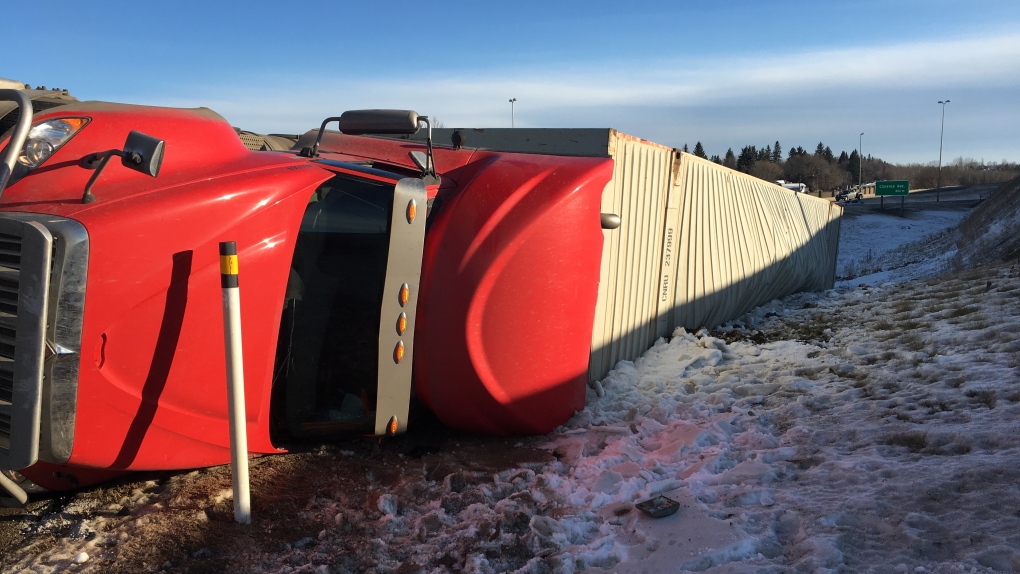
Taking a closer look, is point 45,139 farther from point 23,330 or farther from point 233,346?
point 233,346

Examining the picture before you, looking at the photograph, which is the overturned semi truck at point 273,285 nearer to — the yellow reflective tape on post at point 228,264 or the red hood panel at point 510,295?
the red hood panel at point 510,295

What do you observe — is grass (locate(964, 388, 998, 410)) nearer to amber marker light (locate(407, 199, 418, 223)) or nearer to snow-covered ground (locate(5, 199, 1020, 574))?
snow-covered ground (locate(5, 199, 1020, 574))

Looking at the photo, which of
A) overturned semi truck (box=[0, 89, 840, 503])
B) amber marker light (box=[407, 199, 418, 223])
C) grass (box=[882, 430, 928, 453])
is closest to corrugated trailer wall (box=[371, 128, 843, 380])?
overturned semi truck (box=[0, 89, 840, 503])

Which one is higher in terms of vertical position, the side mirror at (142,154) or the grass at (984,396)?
the side mirror at (142,154)

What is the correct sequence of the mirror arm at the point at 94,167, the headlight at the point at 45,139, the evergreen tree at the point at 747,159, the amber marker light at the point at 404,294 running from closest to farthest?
the mirror arm at the point at 94,167
the headlight at the point at 45,139
the amber marker light at the point at 404,294
the evergreen tree at the point at 747,159

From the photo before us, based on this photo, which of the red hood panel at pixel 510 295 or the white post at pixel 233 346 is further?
the red hood panel at pixel 510 295

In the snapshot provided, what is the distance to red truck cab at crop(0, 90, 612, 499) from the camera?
259 cm

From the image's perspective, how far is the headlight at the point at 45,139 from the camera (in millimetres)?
2822

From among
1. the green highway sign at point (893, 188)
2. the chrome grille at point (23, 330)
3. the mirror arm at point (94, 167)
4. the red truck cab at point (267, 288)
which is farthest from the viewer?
the green highway sign at point (893, 188)

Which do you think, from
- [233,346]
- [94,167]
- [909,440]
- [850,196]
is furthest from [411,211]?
[850,196]

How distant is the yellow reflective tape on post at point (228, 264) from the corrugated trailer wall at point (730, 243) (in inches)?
193

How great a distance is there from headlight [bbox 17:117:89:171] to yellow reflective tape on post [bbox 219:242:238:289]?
2.66 feet

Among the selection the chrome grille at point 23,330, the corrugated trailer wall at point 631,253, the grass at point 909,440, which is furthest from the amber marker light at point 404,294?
the grass at point 909,440

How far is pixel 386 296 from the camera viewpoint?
351cm
